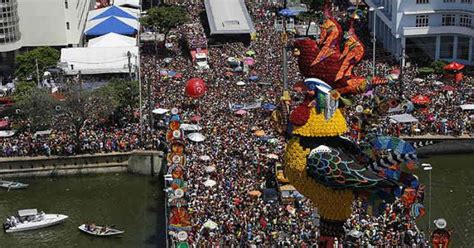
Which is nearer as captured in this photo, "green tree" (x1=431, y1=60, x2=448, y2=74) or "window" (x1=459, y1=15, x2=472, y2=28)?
"green tree" (x1=431, y1=60, x2=448, y2=74)

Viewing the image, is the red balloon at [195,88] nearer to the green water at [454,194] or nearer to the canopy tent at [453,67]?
the green water at [454,194]

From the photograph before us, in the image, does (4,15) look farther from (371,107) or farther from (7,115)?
(371,107)

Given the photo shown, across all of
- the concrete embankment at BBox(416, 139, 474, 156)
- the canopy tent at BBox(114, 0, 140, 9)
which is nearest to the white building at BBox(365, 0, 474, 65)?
the concrete embankment at BBox(416, 139, 474, 156)

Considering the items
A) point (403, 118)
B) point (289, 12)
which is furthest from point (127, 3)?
point (403, 118)

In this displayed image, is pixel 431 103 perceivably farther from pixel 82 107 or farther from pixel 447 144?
pixel 82 107

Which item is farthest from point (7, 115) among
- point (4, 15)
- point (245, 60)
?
point (245, 60)

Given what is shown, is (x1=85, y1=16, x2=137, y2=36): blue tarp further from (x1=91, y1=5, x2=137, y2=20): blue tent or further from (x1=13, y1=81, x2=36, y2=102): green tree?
(x1=13, y1=81, x2=36, y2=102): green tree
